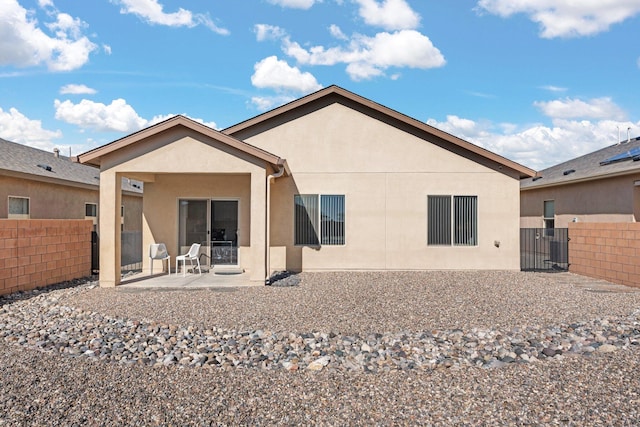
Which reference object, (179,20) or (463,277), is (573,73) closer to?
Answer: (463,277)

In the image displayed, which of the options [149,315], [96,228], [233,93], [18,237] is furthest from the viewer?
[233,93]

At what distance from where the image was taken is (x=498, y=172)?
555 inches

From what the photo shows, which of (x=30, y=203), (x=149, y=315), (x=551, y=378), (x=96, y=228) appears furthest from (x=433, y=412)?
(x=96, y=228)

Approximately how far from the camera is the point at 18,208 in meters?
14.4

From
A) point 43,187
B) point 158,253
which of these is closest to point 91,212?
point 43,187

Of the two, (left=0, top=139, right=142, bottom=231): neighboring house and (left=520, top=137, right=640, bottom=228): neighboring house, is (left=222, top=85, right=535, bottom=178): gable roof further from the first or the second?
(left=0, top=139, right=142, bottom=231): neighboring house

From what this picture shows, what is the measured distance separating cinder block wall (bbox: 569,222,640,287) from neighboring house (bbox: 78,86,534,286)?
1913 millimetres

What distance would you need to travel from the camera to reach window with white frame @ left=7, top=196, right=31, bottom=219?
1408 cm

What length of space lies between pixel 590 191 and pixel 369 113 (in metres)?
9.51

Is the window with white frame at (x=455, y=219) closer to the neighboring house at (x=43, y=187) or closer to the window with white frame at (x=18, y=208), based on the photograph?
the neighboring house at (x=43, y=187)

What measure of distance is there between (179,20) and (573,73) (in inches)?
657

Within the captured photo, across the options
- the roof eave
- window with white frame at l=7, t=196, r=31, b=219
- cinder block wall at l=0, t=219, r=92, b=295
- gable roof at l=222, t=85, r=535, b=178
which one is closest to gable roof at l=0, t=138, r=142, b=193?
window with white frame at l=7, t=196, r=31, b=219

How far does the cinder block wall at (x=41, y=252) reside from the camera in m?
10.1

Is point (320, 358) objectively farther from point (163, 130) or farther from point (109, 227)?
point (109, 227)
